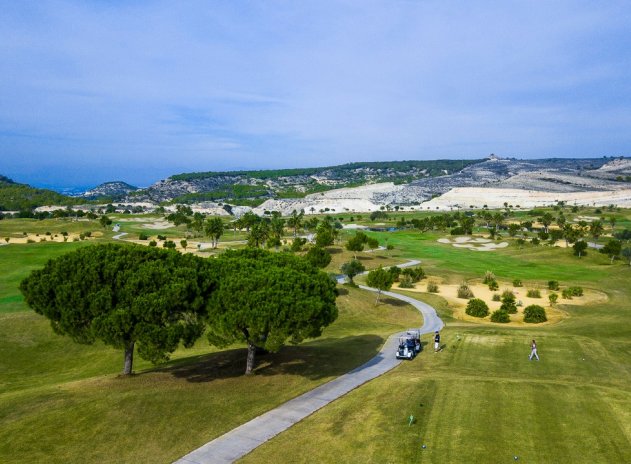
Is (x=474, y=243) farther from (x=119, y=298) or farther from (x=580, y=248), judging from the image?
(x=119, y=298)

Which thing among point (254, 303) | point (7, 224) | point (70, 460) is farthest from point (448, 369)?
point (7, 224)

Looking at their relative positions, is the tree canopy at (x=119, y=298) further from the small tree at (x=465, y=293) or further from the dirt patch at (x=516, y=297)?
the small tree at (x=465, y=293)

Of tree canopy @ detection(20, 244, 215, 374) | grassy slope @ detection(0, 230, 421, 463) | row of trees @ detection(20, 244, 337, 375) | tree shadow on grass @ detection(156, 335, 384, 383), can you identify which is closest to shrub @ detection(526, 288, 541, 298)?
grassy slope @ detection(0, 230, 421, 463)

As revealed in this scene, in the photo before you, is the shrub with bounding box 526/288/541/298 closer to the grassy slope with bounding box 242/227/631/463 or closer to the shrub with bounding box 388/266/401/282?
the shrub with bounding box 388/266/401/282

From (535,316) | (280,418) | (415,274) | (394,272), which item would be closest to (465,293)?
(415,274)

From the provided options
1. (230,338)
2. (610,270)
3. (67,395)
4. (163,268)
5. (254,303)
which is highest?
(163,268)

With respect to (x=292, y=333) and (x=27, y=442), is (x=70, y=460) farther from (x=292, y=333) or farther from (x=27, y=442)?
(x=292, y=333)
